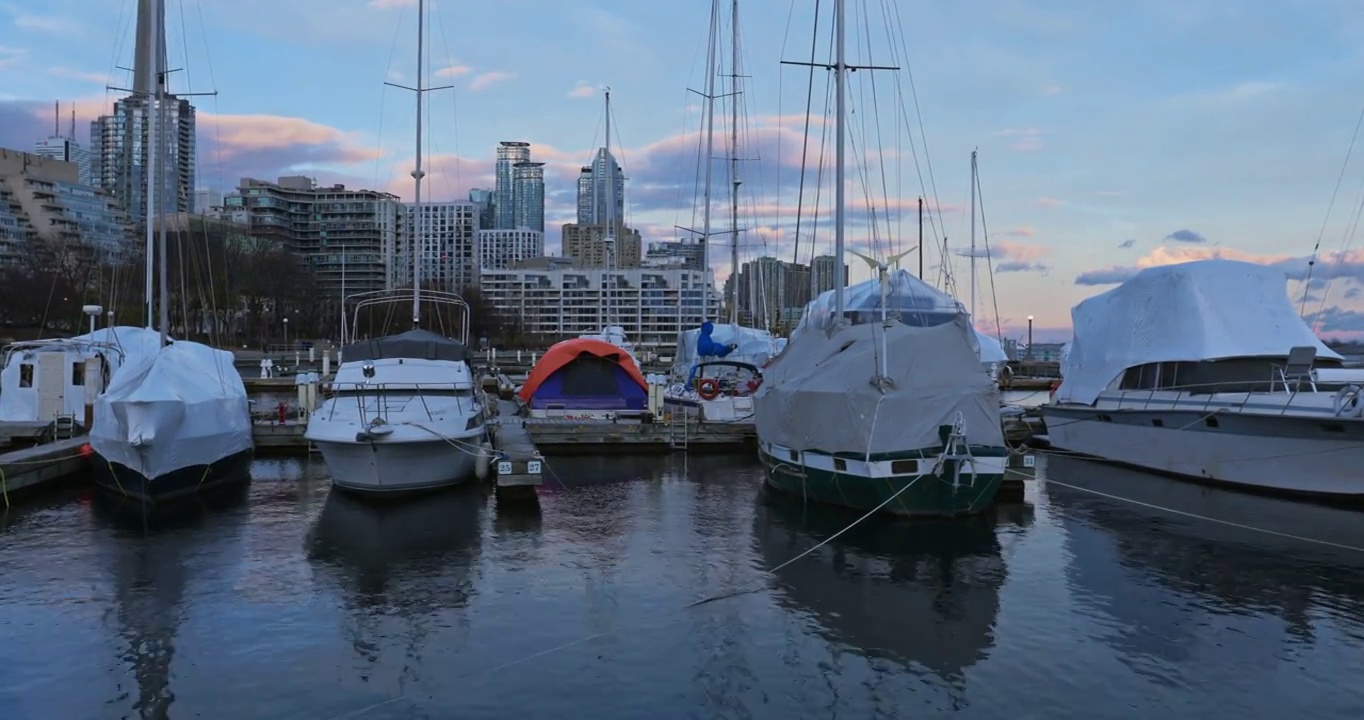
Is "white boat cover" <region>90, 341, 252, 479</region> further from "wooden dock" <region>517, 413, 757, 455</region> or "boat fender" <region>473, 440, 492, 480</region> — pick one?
"wooden dock" <region>517, 413, 757, 455</region>

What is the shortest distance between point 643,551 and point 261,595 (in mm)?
6209

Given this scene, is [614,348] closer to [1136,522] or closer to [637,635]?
[1136,522]

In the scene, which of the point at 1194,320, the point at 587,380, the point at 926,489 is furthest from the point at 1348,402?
the point at 587,380

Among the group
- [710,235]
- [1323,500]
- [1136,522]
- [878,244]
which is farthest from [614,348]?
[1323,500]

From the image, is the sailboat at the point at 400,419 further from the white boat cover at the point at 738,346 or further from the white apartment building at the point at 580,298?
the white apartment building at the point at 580,298

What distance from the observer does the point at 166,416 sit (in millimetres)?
20406

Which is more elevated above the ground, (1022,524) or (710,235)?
(710,235)

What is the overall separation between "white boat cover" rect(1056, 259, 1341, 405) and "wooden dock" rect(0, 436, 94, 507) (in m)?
27.2

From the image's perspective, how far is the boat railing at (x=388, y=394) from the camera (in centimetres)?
2203

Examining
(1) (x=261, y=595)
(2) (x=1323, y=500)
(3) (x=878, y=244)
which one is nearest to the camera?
(1) (x=261, y=595)

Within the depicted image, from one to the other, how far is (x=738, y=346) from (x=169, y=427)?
2725 centimetres

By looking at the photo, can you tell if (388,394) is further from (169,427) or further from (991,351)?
(991,351)

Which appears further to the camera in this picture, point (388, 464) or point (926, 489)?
point (388, 464)

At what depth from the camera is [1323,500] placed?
21641 millimetres
